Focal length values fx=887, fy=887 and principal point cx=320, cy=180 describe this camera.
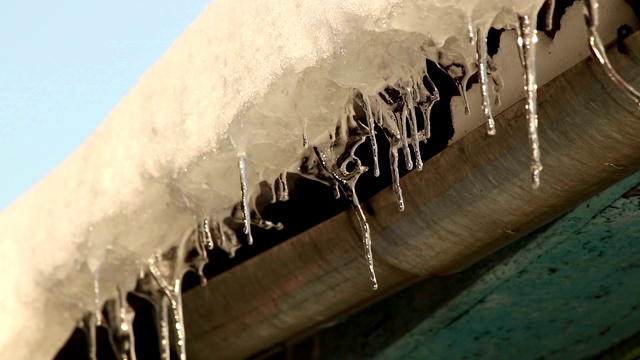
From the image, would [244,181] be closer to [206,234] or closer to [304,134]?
[304,134]

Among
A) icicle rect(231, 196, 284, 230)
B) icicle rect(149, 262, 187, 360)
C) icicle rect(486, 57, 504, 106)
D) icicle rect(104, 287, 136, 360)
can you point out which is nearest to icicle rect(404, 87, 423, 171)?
icicle rect(486, 57, 504, 106)

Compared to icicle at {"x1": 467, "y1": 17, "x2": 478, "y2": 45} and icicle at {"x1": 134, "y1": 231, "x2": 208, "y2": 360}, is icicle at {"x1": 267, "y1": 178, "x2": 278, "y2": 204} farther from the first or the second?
icicle at {"x1": 467, "y1": 17, "x2": 478, "y2": 45}

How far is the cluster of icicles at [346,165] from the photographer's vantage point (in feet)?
3.68

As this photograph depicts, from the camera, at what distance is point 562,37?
125 cm

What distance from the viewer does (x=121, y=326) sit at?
1896 mm

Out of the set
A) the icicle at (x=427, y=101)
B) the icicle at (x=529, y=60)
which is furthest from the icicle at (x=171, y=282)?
the icicle at (x=529, y=60)

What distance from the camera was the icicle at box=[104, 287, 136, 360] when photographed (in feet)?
6.03

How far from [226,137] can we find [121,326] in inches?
27.1

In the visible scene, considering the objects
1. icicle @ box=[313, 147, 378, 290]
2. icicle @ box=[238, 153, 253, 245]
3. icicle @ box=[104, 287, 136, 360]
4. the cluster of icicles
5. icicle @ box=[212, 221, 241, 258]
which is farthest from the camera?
icicle @ box=[104, 287, 136, 360]

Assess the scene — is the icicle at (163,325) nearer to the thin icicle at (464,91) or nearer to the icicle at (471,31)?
the thin icicle at (464,91)

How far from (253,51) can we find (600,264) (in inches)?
38.0

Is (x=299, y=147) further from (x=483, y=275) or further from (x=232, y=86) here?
(x=483, y=275)

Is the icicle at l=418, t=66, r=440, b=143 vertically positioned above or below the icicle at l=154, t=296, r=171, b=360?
below

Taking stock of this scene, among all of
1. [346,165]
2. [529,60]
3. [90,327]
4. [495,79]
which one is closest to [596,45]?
[529,60]
